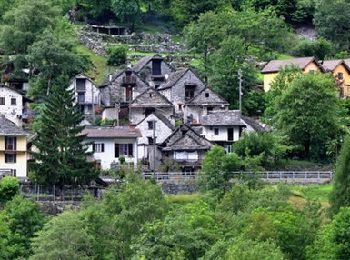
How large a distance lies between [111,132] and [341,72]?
76.9ft

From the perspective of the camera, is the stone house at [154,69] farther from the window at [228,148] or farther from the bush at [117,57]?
the window at [228,148]

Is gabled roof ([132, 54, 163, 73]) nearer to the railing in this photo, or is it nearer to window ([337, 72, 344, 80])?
window ([337, 72, 344, 80])

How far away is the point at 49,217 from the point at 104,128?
13827 mm

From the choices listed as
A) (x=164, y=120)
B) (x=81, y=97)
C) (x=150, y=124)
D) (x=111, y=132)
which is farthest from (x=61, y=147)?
(x=81, y=97)

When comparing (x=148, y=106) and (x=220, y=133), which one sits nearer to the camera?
(x=220, y=133)

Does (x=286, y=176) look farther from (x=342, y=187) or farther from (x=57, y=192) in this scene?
(x=57, y=192)

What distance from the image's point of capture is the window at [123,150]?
90188mm

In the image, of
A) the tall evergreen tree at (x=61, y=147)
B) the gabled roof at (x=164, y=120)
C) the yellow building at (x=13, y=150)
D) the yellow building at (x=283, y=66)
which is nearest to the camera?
the tall evergreen tree at (x=61, y=147)

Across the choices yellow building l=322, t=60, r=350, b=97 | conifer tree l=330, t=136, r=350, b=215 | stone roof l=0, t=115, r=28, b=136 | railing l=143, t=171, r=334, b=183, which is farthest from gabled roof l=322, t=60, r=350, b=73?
conifer tree l=330, t=136, r=350, b=215

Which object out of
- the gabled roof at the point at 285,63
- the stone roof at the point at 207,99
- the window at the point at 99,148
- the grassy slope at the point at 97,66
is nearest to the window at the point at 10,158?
the window at the point at 99,148

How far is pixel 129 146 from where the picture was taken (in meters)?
90.5

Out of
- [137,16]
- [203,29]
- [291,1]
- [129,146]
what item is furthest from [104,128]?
[291,1]

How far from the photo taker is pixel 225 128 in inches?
3652

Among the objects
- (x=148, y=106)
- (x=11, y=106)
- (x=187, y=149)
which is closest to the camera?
(x=187, y=149)
